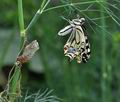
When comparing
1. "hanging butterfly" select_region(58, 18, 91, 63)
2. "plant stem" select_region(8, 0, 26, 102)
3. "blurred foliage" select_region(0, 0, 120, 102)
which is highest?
"blurred foliage" select_region(0, 0, 120, 102)

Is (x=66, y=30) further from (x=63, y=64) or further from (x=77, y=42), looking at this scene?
(x=63, y=64)

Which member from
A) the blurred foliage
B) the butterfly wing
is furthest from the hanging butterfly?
the blurred foliage

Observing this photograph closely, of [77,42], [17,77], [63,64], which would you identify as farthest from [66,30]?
[63,64]

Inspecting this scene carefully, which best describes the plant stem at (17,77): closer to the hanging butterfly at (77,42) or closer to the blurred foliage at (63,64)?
the hanging butterfly at (77,42)

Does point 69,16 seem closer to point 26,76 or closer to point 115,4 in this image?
point 115,4

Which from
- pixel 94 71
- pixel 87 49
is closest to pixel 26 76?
pixel 94 71

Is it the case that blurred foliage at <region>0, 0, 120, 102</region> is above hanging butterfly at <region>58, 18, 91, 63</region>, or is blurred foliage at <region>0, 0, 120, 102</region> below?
above

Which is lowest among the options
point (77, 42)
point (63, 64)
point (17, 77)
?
point (17, 77)

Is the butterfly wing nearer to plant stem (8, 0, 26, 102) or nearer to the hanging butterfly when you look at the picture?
the hanging butterfly
